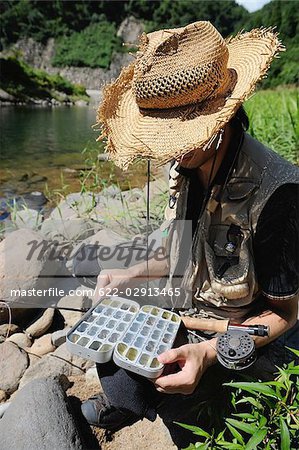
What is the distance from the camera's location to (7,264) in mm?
2477

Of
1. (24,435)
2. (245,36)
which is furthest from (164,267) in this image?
(245,36)

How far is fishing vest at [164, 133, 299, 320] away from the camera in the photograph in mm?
1365

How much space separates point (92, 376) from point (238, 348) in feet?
3.04

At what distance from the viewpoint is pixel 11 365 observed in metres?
2.03

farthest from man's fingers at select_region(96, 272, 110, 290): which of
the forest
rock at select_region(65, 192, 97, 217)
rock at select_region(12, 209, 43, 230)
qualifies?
the forest

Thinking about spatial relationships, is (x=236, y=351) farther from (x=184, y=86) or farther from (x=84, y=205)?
(x=84, y=205)

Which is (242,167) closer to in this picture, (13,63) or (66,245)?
(66,245)

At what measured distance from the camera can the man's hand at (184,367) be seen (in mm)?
1255

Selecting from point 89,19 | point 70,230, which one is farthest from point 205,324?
point 89,19

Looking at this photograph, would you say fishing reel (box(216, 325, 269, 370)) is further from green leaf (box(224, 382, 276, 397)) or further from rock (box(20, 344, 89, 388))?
rock (box(20, 344, 89, 388))

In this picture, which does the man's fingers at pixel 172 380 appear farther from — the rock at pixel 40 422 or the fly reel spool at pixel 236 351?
the rock at pixel 40 422

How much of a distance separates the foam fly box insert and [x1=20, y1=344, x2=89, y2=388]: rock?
57cm

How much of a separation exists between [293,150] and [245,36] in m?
2.65

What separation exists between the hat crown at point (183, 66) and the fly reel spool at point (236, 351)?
2.59ft
